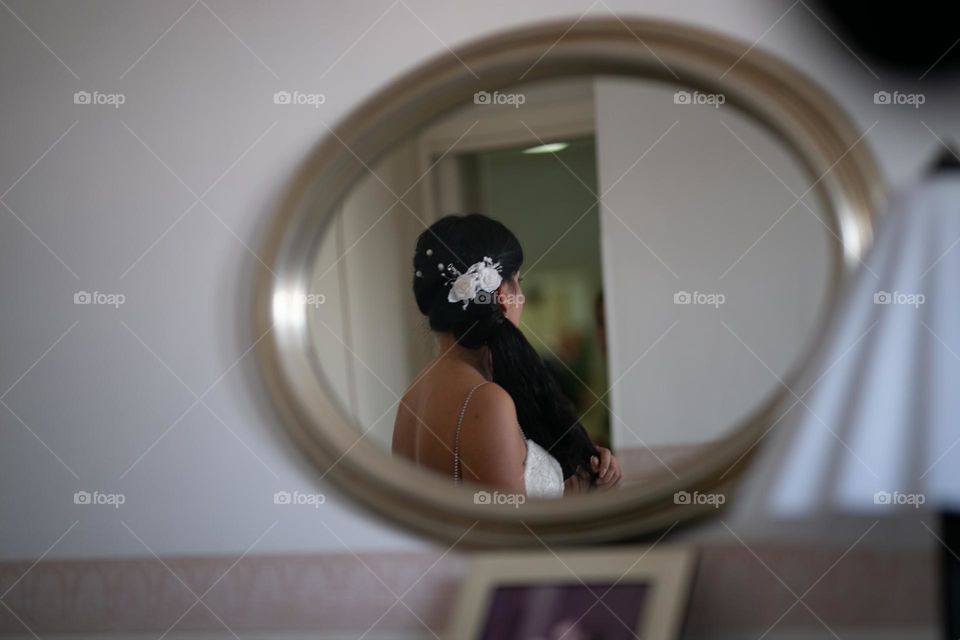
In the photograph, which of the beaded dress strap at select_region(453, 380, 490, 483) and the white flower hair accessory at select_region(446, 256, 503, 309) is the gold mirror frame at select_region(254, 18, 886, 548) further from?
the white flower hair accessory at select_region(446, 256, 503, 309)

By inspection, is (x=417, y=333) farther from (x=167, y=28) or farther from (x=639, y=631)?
(x=167, y=28)

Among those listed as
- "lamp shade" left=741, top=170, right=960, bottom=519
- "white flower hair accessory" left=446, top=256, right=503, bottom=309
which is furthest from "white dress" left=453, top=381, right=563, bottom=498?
"lamp shade" left=741, top=170, right=960, bottom=519

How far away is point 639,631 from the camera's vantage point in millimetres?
1247

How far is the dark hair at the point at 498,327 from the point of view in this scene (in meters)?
1.34

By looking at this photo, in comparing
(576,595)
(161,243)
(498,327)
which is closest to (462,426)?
(498,327)

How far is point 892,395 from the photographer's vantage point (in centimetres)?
97

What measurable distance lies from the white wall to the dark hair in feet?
0.85

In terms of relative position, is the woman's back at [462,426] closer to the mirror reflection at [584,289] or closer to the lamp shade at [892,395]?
the mirror reflection at [584,289]

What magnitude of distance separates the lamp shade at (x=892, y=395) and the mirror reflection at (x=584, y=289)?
0.29 m

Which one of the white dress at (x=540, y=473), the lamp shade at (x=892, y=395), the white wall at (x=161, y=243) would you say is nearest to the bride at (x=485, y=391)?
the white dress at (x=540, y=473)

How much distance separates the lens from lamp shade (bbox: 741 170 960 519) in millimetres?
942

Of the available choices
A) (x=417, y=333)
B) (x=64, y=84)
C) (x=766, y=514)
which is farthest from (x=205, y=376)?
(x=766, y=514)

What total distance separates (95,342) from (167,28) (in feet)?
1.57

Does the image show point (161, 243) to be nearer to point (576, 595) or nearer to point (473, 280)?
point (473, 280)
